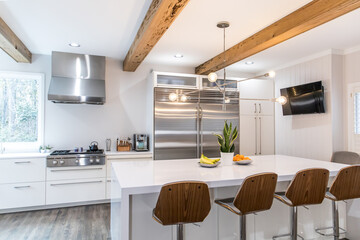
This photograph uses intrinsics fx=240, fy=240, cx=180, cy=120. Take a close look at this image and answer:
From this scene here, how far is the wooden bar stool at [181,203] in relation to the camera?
160 centimetres

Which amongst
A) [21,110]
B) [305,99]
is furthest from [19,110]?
[305,99]

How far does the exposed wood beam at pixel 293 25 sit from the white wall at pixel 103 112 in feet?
6.06

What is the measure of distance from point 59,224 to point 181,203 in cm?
245

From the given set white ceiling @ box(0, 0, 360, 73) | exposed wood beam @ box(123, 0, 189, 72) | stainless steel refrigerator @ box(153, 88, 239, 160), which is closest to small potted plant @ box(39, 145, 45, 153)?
white ceiling @ box(0, 0, 360, 73)

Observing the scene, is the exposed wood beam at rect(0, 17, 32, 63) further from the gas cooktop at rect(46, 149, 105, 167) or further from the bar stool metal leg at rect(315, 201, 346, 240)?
the bar stool metal leg at rect(315, 201, 346, 240)

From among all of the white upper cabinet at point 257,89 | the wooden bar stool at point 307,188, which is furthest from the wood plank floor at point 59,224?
the white upper cabinet at point 257,89

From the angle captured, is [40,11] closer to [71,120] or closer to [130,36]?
[130,36]

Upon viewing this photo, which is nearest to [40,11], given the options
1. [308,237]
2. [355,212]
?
[308,237]

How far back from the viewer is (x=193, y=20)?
112 inches

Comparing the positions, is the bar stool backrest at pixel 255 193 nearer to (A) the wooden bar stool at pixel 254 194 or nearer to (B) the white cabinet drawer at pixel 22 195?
(A) the wooden bar stool at pixel 254 194

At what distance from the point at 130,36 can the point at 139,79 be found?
1.46 meters

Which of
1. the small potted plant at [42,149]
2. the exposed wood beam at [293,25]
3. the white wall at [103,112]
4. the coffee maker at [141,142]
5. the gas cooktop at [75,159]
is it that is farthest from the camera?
the coffee maker at [141,142]

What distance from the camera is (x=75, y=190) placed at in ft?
12.6

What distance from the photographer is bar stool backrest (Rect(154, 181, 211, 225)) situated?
1.60 metres
